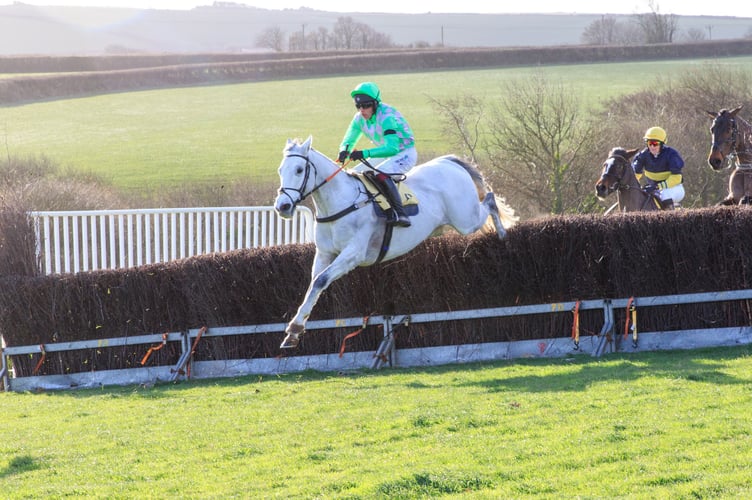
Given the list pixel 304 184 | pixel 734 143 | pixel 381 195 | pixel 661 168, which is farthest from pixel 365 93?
pixel 734 143

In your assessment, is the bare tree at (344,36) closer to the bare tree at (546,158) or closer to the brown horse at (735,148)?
the bare tree at (546,158)

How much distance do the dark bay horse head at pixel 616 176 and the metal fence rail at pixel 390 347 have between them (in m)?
2.65

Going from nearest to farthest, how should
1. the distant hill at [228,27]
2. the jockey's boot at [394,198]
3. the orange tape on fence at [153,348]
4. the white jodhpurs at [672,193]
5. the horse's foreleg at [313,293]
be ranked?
the horse's foreleg at [313,293] < the jockey's boot at [394,198] < the orange tape on fence at [153,348] < the white jodhpurs at [672,193] < the distant hill at [228,27]

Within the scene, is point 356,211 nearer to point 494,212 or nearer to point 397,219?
point 397,219

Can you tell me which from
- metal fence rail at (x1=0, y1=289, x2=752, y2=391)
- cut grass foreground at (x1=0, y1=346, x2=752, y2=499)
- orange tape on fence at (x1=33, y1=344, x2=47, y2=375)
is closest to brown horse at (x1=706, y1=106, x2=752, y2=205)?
metal fence rail at (x1=0, y1=289, x2=752, y2=391)

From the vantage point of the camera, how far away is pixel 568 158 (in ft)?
81.8

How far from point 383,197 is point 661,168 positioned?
4.72 meters

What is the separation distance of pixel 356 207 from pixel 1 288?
4.48 m

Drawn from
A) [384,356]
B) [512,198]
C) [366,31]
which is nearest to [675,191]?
[384,356]

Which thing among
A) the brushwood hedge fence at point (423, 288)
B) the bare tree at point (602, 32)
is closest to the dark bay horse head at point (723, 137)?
the brushwood hedge fence at point (423, 288)

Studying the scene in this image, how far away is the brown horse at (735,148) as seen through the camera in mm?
11289

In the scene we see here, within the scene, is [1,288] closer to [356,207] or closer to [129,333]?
[129,333]

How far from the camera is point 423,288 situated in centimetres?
981

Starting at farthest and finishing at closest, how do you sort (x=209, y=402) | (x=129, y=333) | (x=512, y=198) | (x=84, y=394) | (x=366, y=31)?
1. (x=366, y=31)
2. (x=512, y=198)
3. (x=129, y=333)
4. (x=84, y=394)
5. (x=209, y=402)
